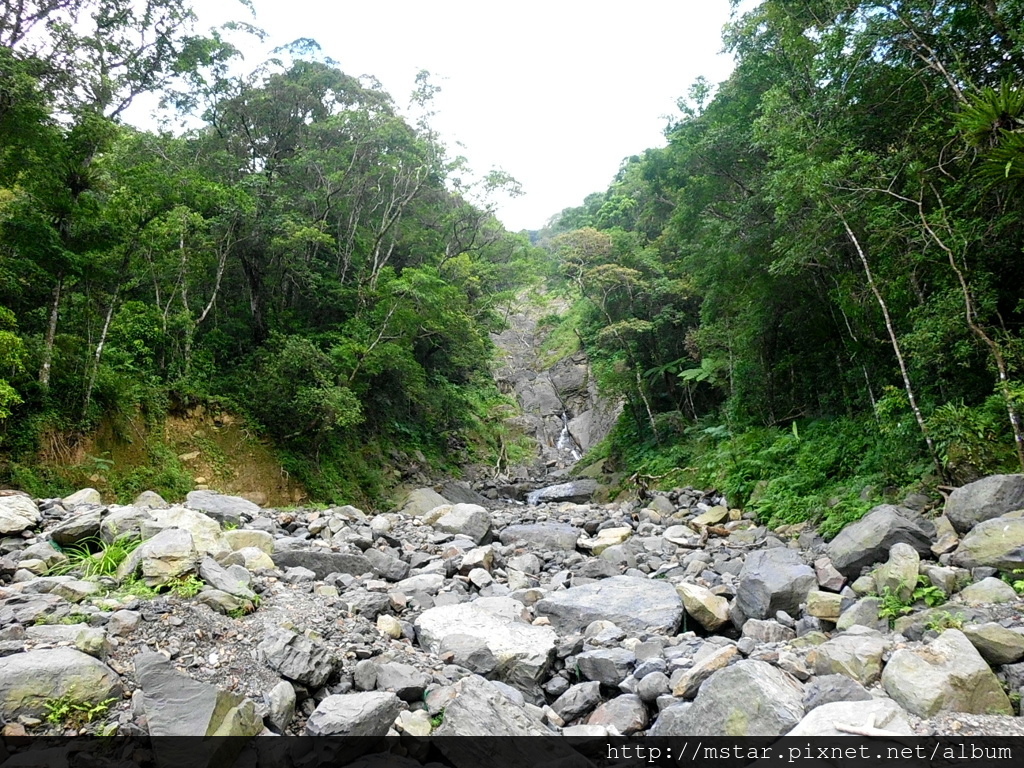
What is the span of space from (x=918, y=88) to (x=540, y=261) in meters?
18.5

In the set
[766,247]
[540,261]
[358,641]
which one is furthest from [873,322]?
[540,261]

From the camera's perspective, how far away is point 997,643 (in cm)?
344

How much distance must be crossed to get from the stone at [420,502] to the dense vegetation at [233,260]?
138cm

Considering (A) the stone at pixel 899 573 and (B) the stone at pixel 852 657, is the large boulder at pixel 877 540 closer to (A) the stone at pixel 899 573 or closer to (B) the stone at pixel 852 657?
(A) the stone at pixel 899 573

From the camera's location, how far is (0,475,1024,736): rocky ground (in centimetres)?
301

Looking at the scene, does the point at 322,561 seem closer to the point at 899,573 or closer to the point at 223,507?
the point at 223,507

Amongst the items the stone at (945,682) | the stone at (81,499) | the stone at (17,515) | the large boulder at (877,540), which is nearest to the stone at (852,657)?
the stone at (945,682)

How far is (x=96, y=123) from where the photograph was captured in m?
9.73

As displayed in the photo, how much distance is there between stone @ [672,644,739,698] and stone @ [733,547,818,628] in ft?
4.63

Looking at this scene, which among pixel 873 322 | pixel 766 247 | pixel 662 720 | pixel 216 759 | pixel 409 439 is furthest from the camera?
pixel 409 439

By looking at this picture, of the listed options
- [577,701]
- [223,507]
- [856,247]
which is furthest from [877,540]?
[223,507]

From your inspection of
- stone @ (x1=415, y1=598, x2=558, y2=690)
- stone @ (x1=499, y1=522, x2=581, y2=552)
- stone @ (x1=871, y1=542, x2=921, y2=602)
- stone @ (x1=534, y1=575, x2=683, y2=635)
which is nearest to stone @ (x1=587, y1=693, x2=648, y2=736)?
stone @ (x1=415, y1=598, x2=558, y2=690)

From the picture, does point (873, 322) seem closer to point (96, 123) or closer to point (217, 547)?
point (217, 547)

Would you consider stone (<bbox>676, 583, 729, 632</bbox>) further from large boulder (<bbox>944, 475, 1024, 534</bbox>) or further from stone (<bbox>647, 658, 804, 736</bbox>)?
large boulder (<bbox>944, 475, 1024, 534</bbox>)
